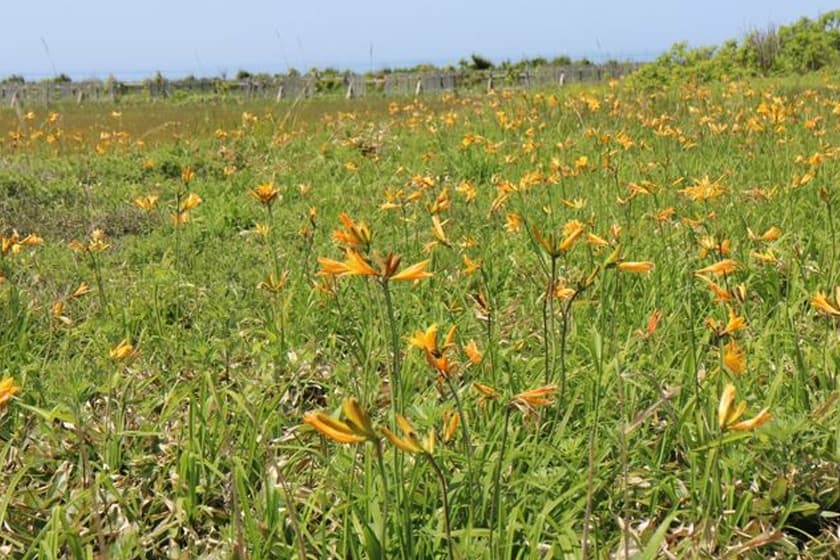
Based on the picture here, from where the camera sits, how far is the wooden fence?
35144mm

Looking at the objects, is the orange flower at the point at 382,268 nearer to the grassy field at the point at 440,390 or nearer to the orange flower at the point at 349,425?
the grassy field at the point at 440,390

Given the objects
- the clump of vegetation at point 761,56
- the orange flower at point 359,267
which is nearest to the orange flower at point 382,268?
the orange flower at point 359,267

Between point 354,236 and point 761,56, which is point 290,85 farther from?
point 354,236

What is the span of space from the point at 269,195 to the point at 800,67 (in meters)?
15.7

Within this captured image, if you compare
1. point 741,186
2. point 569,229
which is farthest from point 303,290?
point 741,186

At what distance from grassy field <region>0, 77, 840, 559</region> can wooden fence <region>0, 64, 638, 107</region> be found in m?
31.8

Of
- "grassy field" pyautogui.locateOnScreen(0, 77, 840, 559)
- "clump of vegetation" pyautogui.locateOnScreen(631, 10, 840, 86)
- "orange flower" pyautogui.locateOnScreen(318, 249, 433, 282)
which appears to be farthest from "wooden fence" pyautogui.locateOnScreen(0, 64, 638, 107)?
"orange flower" pyautogui.locateOnScreen(318, 249, 433, 282)

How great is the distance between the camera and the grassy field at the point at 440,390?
137cm

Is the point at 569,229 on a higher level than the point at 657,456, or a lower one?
higher

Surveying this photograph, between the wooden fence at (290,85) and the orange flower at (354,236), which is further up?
the wooden fence at (290,85)

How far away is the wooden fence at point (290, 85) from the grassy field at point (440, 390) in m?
31.8

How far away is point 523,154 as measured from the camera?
542 cm

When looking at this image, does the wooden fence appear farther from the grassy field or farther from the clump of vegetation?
the grassy field

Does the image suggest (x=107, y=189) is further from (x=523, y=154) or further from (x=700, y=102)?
(x=700, y=102)
